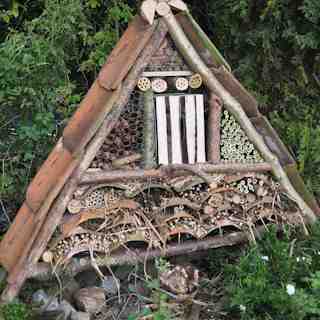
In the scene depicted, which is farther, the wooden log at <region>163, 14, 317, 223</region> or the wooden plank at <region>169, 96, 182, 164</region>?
the wooden plank at <region>169, 96, 182, 164</region>

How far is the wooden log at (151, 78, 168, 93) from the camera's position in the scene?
371 cm

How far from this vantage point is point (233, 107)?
380 cm

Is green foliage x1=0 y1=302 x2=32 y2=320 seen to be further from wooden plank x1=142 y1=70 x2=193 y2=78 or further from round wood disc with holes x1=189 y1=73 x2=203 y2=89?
round wood disc with holes x1=189 y1=73 x2=203 y2=89

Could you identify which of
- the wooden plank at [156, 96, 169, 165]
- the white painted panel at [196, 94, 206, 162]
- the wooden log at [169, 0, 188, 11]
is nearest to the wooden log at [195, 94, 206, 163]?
the white painted panel at [196, 94, 206, 162]

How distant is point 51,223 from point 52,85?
6.39 ft

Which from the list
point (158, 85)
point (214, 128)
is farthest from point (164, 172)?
point (158, 85)

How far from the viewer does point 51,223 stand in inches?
141

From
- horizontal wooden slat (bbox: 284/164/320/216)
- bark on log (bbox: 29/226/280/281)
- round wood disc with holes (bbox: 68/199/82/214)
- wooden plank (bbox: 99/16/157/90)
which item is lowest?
bark on log (bbox: 29/226/280/281)

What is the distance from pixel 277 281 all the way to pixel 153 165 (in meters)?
0.98

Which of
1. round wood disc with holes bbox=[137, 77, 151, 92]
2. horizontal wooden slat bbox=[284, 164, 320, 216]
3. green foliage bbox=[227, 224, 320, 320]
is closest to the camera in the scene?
green foliage bbox=[227, 224, 320, 320]

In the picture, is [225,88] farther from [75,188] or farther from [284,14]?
[284,14]

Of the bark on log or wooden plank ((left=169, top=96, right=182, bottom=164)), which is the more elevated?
wooden plank ((left=169, top=96, right=182, bottom=164))

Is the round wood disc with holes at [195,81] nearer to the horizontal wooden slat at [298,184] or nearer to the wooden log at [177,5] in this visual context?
the wooden log at [177,5]

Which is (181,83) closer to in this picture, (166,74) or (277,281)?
(166,74)
